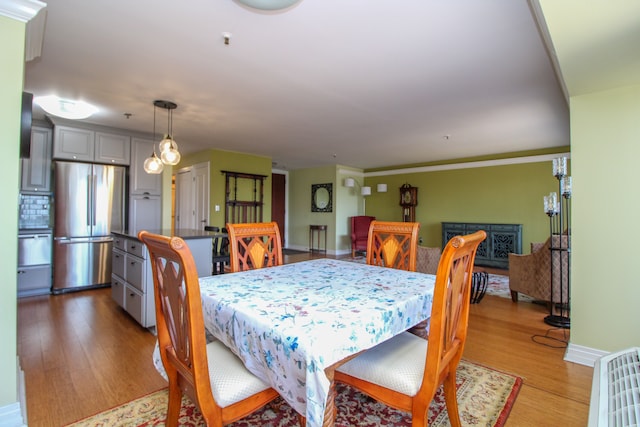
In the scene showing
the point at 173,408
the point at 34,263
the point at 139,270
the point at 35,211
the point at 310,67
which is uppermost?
the point at 310,67

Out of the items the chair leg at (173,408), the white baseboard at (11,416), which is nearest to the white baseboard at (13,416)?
the white baseboard at (11,416)

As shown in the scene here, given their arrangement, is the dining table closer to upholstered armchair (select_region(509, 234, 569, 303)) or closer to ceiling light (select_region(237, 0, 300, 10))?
ceiling light (select_region(237, 0, 300, 10))

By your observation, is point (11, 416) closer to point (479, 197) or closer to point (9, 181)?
point (9, 181)

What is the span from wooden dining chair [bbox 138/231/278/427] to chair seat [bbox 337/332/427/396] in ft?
1.16

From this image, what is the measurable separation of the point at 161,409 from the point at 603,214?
3.09m

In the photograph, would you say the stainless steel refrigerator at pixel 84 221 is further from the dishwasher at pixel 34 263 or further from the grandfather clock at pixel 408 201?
the grandfather clock at pixel 408 201

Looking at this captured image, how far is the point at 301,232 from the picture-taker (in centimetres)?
841

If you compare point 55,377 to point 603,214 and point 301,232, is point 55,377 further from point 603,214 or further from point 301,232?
point 301,232

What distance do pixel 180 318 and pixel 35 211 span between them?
14.8ft

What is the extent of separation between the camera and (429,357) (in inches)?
41.2

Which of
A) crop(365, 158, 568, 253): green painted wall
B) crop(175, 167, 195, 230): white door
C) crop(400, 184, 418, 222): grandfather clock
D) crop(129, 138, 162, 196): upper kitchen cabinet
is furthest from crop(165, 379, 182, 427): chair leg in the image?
crop(400, 184, 418, 222): grandfather clock

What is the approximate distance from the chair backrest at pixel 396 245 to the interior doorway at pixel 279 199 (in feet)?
20.9

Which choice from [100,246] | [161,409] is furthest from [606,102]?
[100,246]

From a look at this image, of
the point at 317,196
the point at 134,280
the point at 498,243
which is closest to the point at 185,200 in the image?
the point at 317,196
